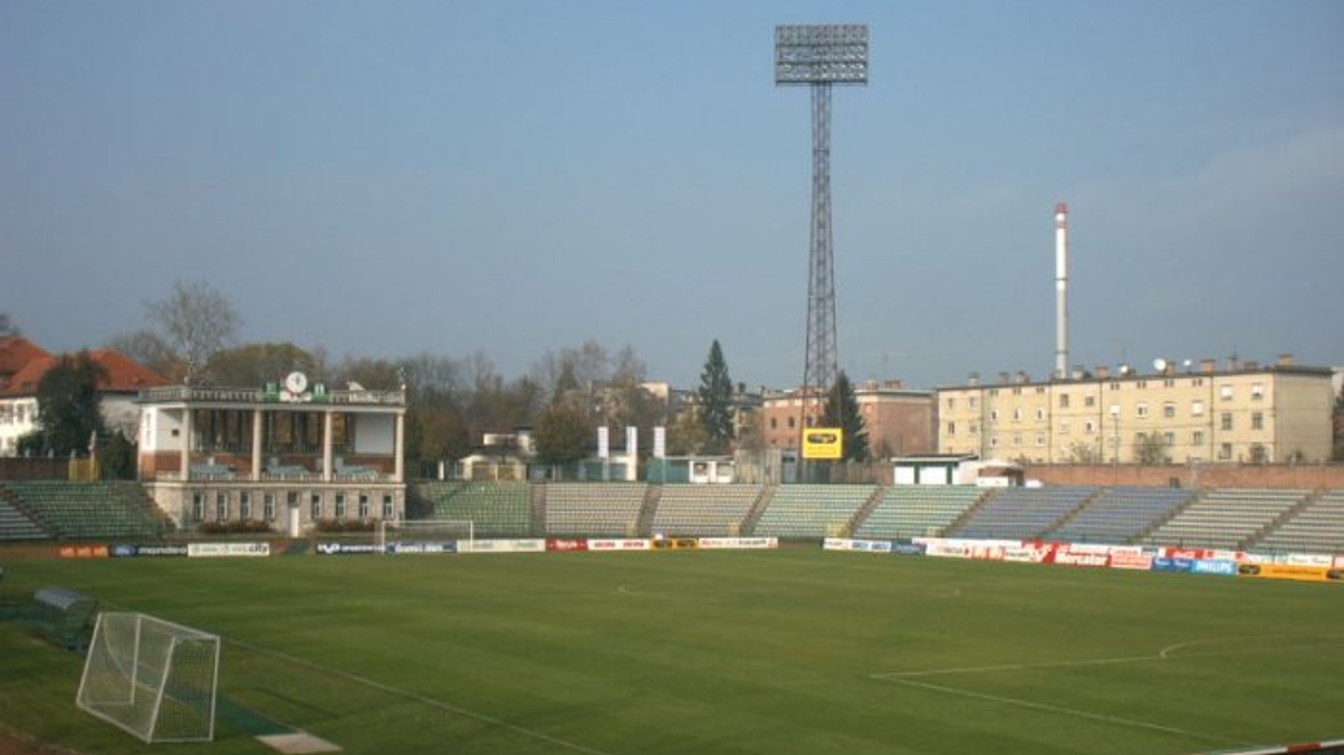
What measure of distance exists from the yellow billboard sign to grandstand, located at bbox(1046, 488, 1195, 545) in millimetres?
20390

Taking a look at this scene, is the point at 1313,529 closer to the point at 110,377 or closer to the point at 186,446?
the point at 186,446

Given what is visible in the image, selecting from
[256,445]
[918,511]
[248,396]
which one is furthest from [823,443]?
[248,396]

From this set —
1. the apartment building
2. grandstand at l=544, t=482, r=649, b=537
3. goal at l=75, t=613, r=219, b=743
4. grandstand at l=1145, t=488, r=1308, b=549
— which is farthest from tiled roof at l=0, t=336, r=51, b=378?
goal at l=75, t=613, r=219, b=743

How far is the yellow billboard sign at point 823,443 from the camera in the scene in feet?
326

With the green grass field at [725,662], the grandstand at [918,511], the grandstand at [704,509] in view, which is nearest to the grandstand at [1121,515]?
the grandstand at [918,511]

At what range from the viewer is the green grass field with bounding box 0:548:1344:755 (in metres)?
25.5

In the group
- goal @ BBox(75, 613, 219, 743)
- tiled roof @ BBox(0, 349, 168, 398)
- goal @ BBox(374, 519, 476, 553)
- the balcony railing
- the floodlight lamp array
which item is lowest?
goal @ BBox(374, 519, 476, 553)

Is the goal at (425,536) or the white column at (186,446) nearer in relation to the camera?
the goal at (425,536)

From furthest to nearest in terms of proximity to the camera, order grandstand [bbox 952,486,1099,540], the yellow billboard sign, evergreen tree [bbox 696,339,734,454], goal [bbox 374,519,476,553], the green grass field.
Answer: evergreen tree [bbox 696,339,734,454] < the yellow billboard sign < grandstand [bbox 952,486,1099,540] < goal [bbox 374,519,476,553] < the green grass field

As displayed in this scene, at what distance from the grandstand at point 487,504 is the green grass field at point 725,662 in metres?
30.7

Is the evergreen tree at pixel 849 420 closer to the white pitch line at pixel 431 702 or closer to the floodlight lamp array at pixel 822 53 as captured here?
the floodlight lamp array at pixel 822 53

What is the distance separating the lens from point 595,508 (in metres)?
95.9

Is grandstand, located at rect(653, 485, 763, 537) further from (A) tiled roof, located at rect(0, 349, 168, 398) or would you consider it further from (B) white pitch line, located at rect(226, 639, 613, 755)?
(B) white pitch line, located at rect(226, 639, 613, 755)

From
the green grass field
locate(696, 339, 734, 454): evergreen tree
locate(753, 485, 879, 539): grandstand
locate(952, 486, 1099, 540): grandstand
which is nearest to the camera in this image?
the green grass field
